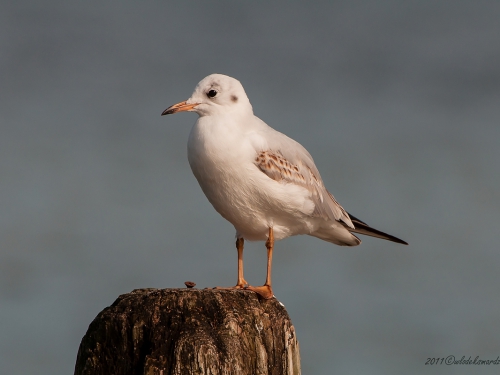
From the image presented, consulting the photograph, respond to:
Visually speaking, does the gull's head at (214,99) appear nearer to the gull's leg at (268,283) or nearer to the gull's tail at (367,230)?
the gull's leg at (268,283)

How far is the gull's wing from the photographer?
21.7ft

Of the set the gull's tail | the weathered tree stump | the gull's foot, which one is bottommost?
the weathered tree stump

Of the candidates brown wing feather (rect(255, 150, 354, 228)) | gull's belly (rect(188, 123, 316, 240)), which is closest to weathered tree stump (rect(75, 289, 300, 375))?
gull's belly (rect(188, 123, 316, 240))

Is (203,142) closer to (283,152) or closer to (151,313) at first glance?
(283,152)

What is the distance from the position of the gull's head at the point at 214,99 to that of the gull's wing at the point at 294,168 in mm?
437

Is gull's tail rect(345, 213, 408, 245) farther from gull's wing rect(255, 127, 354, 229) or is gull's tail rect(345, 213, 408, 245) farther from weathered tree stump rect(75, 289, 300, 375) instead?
weathered tree stump rect(75, 289, 300, 375)

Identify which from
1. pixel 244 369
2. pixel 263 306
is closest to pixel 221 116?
pixel 263 306

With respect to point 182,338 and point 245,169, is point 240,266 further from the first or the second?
point 182,338

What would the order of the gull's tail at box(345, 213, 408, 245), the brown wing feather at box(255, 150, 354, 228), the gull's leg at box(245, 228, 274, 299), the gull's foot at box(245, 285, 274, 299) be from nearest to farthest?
the gull's foot at box(245, 285, 274, 299), the gull's leg at box(245, 228, 274, 299), the brown wing feather at box(255, 150, 354, 228), the gull's tail at box(345, 213, 408, 245)

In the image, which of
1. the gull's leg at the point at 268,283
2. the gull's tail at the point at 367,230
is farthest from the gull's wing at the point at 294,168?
the gull's leg at the point at 268,283

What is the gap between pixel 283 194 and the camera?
6.72 metres

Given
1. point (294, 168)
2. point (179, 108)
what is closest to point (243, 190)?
point (294, 168)

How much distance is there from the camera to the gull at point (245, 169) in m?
6.44

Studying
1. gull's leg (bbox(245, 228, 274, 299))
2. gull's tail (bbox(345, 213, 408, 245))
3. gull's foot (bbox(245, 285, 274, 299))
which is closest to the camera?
gull's foot (bbox(245, 285, 274, 299))
